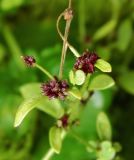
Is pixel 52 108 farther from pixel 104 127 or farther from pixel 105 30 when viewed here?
pixel 105 30

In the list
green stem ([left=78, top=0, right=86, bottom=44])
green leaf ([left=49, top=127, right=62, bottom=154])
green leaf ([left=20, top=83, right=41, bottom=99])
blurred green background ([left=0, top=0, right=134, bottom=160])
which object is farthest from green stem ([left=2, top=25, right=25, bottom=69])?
green leaf ([left=49, top=127, right=62, bottom=154])

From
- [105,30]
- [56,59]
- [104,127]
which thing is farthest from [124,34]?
[104,127]

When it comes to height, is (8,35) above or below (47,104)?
above

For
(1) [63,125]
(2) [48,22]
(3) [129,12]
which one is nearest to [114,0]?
(3) [129,12]

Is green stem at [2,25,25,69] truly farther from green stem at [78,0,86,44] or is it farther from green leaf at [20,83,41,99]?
green leaf at [20,83,41,99]

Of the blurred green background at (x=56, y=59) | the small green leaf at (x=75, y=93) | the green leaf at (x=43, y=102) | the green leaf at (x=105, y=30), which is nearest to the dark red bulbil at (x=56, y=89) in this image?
the small green leaf at (x=75, y=93)

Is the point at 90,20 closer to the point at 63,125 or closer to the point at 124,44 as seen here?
the point at 124,44
